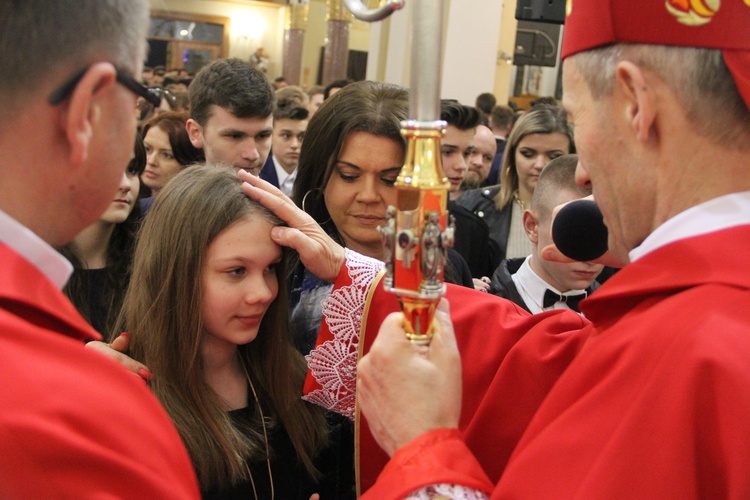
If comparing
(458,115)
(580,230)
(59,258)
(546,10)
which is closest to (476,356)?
Answer: (580,230)

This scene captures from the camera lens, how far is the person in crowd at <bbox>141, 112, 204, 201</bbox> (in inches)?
167

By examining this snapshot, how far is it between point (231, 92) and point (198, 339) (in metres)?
1.95

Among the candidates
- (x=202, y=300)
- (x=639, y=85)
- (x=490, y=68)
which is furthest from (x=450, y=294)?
(x=490, y=68)

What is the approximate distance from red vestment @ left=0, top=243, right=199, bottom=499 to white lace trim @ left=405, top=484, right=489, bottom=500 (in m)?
0.35

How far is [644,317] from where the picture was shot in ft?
4.16

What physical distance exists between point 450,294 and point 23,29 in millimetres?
1164

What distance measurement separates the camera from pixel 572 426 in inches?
49.2

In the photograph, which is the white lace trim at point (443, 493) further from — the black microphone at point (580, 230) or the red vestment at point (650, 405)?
the black microphone at point (580, 230)

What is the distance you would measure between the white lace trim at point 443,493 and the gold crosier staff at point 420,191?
275 millimetres

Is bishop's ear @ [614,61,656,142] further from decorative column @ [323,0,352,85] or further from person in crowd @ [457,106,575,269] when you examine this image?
decorative column @ [323,0,352,85]

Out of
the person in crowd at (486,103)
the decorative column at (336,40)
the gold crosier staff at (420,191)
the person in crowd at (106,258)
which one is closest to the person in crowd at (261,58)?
the decorative column at (336,40)

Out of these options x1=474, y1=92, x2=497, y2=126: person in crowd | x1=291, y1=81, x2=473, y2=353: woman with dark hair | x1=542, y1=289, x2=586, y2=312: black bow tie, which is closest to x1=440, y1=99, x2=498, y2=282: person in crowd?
x1=542, y1=289, x2=586, y2=312: black bow tie

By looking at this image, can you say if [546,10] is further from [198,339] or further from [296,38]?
[296,38]

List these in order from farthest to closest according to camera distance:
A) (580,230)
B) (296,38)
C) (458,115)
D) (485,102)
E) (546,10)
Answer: (296,38) → (485,102) → (546,10) → (458,115) → (580,230)
